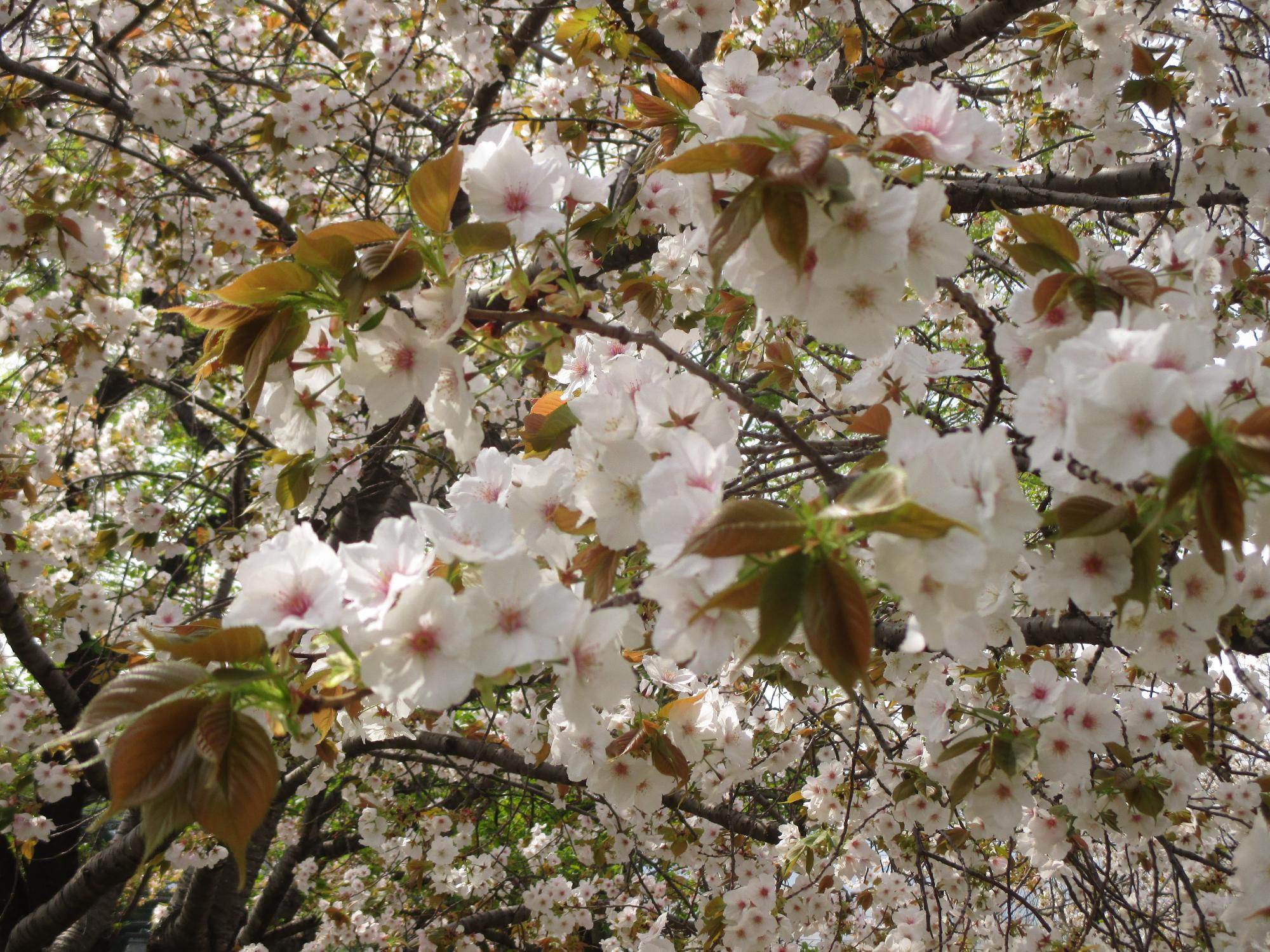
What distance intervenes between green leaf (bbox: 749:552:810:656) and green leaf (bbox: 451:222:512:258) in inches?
22.0

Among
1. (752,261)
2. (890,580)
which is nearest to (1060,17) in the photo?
(752,261)

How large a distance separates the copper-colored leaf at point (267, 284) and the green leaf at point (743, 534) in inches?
22.5

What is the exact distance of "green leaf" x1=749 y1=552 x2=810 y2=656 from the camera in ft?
2.09

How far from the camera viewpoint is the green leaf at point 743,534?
25.5 inches

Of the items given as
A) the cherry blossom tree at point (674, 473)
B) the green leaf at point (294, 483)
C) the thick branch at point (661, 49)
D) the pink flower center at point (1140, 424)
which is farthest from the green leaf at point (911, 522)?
the thick branch at point (661, 49)

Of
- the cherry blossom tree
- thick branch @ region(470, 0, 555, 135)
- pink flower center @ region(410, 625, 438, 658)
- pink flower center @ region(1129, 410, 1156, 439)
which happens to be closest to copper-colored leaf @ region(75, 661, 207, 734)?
the cherry blossom tree

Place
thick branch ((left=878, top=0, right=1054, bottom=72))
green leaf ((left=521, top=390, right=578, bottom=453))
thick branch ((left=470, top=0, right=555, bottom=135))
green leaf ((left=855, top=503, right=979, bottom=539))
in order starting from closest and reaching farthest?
1. green leaf ((left=855, top=503, right=979, bottom=539))
2. green leaf ((left=521, top=390, right=578, bottom=453))
3. thick branch ((left=878, top=0, right=1054, bottom=72))
4. thick branch ((left=470, top=0, right=555, bottom=135))

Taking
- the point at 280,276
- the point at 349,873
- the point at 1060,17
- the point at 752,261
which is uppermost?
the point at 1060,17

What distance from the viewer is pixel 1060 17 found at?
228cm

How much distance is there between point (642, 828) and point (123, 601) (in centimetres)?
249

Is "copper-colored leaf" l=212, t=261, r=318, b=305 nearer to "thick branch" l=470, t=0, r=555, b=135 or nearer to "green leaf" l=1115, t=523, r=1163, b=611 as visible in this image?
"green leaf" l=1115, t=523, r=1163, b=611

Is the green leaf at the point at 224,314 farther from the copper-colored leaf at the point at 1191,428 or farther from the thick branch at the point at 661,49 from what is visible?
the thick branch at the point at 661,49

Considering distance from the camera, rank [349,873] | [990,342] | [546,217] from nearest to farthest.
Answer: [546,217], [990,342], [349,873]

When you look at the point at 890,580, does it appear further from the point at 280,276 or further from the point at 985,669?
the point at 985,669
